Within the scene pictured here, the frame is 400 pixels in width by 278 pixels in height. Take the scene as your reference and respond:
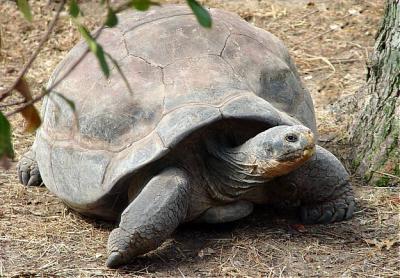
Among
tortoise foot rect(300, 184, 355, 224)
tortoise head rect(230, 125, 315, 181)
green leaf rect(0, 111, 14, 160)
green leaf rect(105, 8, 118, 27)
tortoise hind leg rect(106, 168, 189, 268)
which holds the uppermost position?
green leaf rect(105, 8, 118, 27)

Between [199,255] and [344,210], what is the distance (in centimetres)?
90

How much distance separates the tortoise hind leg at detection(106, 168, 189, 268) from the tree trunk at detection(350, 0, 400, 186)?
1481mm

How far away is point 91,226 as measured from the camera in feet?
14.6

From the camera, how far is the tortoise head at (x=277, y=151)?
148 inches

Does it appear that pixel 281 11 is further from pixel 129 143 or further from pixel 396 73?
pixel 129 143

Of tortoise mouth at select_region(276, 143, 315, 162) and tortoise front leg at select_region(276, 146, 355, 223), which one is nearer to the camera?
tortoise mouth at select_region(276, 143, 315, 162)

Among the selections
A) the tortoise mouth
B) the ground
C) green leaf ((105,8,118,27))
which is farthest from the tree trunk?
green leaf ((105,8,118,27))

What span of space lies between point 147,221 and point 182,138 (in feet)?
1.41

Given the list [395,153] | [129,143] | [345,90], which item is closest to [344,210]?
[395,153]

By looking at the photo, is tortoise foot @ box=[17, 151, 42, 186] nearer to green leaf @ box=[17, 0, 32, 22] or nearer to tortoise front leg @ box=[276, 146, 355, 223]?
tortoise front leg @ box=[276, 146, 355, 223]

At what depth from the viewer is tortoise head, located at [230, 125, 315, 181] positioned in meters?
3.76

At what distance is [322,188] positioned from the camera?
4.34 meters

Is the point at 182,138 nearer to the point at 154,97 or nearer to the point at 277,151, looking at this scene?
the point at 154,97

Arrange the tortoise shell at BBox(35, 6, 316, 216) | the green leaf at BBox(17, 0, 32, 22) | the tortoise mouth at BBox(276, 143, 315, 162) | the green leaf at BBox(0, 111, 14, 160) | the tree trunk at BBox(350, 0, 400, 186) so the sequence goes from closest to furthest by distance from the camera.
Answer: the green leaf at BBox(0, 111, 14, 160) → the green leaf at BBox(17, 0, 32, 22) → the tortoise mouth at BBox(276, 143, 315, 162) → the tortoise shell at BBox(35, 6, 316, 216) → the tree trunk at BBox(350, 0, 400, 186)
